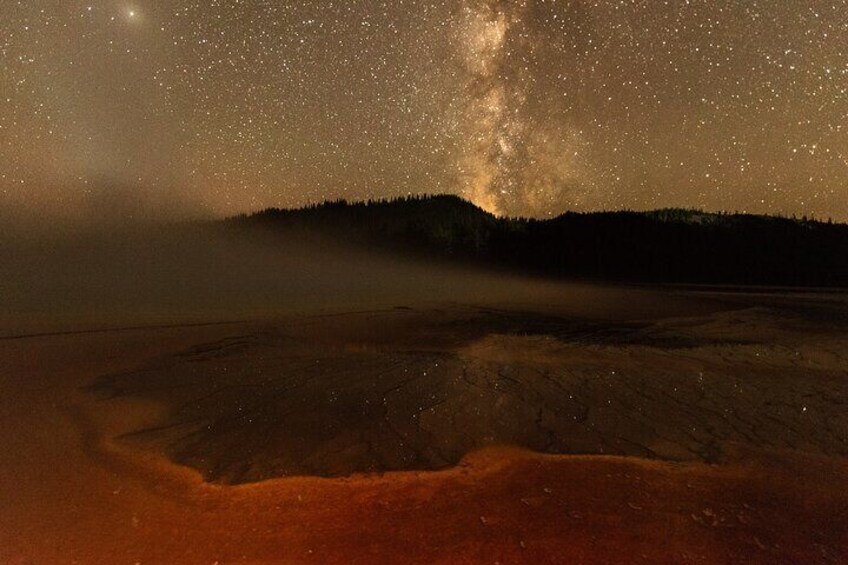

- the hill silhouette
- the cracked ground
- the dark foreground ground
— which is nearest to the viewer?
the dark foreground ground

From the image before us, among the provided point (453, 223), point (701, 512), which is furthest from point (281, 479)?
point (453, 223)

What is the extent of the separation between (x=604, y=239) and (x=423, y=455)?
60.8 metres

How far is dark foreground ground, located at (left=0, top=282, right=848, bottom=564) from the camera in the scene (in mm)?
3146

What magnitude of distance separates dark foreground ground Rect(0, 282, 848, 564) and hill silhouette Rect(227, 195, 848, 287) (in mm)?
38262

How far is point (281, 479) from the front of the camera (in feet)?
→ 13.5

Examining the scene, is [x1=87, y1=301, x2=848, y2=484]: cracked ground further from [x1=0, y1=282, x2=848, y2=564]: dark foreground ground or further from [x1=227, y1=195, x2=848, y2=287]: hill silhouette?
[x1=227, y1=195, x2=848, y2=287]: hill silhouette

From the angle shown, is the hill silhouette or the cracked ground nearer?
the cracked ground

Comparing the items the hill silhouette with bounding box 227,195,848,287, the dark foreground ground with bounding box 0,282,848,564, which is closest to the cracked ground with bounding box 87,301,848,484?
the dark foreground ground with bounding box 0,282,848,564

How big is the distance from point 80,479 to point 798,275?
50.2m

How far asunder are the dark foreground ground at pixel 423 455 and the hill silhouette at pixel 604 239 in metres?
38.3

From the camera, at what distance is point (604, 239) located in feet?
199

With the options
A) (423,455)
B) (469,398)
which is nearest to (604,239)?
(469,398)

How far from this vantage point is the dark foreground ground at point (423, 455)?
10.3ft

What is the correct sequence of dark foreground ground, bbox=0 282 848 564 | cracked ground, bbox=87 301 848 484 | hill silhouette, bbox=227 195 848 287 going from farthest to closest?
hill silhouette, bbox=227 195 848 287 < cracked ground, bbox=87 301 848 484 < dark foreground ground, bbox=0 282 848 564
